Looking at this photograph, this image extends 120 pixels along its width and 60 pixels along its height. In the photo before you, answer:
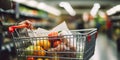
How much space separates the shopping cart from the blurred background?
0.33 metres

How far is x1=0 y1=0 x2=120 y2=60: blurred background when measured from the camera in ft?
12.4

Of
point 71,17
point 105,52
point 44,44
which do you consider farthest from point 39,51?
point 71,17

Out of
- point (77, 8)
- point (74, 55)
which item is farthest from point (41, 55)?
point (77, 8)

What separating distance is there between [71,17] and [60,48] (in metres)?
21.1

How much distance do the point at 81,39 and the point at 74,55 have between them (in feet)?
0.38

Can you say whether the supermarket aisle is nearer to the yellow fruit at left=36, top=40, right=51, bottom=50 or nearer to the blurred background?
the blurred background

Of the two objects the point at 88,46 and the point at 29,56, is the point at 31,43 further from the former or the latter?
the point at 88,46

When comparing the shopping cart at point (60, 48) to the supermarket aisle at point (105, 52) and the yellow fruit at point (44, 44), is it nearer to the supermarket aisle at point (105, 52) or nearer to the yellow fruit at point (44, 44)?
the yellow fruit at point (44, 44)

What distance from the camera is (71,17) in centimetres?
2277

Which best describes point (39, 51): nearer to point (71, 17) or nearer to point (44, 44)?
point (44, 44)

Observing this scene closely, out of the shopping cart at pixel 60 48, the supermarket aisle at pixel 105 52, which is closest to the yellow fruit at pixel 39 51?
the shopping cart at pixel 60 48

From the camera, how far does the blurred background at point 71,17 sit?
379cm

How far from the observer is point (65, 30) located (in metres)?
1.84

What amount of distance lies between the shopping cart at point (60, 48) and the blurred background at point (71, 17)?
0.33m
